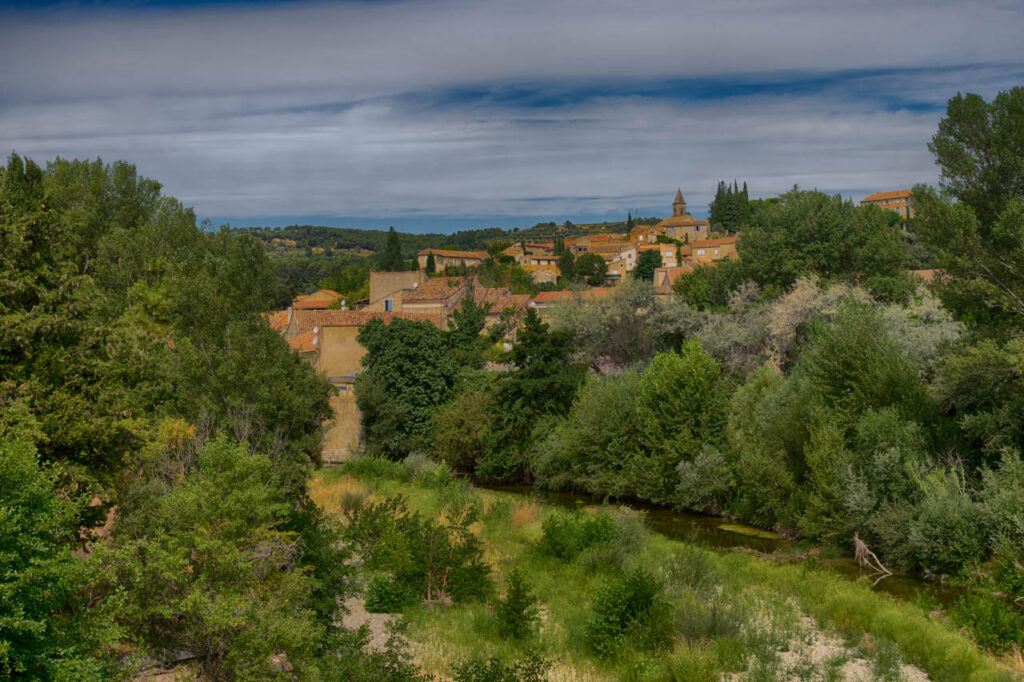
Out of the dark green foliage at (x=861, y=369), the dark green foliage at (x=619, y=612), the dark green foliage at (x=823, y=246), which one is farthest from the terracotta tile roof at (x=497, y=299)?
the dark green foliage at (x=619, y=612)

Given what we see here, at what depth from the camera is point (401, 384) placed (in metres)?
30.3

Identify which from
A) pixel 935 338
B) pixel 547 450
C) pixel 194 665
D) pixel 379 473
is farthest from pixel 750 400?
pixel 194 665

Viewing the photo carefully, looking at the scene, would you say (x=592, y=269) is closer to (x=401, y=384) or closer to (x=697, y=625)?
(x=401, y=384)

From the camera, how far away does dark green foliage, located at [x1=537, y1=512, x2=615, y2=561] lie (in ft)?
51.3

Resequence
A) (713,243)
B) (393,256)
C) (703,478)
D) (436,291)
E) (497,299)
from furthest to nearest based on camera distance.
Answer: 1. (713,243)
2. (393,256)
3. (497,299)
4. (436,291)
5. (703,478)

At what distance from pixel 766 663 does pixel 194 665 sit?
7341 mm

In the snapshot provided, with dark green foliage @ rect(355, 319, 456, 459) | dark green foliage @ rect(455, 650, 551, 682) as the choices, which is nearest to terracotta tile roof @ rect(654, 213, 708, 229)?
dark green foliage @ rect(355, 319, 456, 459)

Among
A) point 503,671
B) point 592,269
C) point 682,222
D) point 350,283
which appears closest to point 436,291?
point 350,283

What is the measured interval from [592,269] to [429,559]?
84.2 metres

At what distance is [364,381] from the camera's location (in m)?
29.7

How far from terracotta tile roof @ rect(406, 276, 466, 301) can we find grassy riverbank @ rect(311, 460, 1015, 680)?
32997 millimetres

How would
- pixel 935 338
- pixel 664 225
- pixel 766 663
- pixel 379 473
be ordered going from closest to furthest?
pixel 766 663 → pixel 935 338 → pixel 379 473 → pixel 664 225

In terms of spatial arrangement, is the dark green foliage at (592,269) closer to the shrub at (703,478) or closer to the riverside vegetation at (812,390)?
the riverside vegetation at (812,390)

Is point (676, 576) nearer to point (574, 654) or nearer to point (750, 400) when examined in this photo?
point (574, 654)
